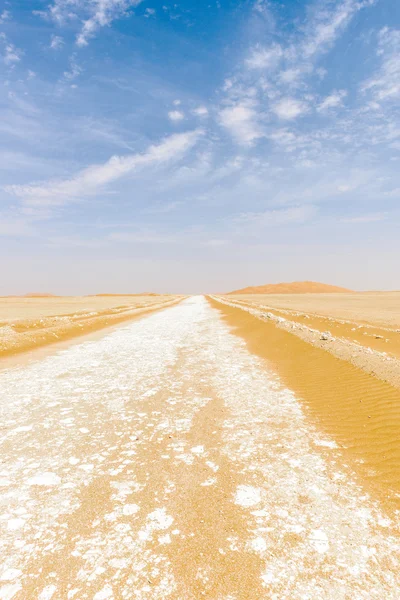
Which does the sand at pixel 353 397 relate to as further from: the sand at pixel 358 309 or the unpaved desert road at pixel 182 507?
the sand at pixel 358 309

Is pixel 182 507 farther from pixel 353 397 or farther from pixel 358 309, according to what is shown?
pixel 358 309

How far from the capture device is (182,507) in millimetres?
3846

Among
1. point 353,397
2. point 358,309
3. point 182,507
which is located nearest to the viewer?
point 182,507

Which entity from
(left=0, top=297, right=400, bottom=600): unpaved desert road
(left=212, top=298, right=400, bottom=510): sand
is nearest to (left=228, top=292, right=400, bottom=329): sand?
(left=212, top=298, right=400, bottom=510): sand

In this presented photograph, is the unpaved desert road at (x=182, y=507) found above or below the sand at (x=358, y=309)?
below

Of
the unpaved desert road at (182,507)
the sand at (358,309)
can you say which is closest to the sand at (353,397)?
the unpaved desert road at (182,507)

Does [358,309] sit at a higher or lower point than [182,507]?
higher

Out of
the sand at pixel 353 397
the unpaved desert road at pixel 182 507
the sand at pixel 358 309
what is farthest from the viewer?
the sand at pixel 358 309

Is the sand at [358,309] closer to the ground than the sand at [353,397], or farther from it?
farther from it

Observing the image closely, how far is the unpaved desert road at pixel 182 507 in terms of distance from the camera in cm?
284

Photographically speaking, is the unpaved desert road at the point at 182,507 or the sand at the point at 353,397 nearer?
the unpaved desert road at the point at 182,507

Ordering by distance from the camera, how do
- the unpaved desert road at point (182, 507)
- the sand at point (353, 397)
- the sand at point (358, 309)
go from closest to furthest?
1. the unpaved desert road at point (182, 507)
2. the sand at point (353, 397)
3. the sand at point (358, 309)

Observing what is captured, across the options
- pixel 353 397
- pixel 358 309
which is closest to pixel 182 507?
pixel 353 397

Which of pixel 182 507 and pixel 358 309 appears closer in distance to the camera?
pixel 182 507
